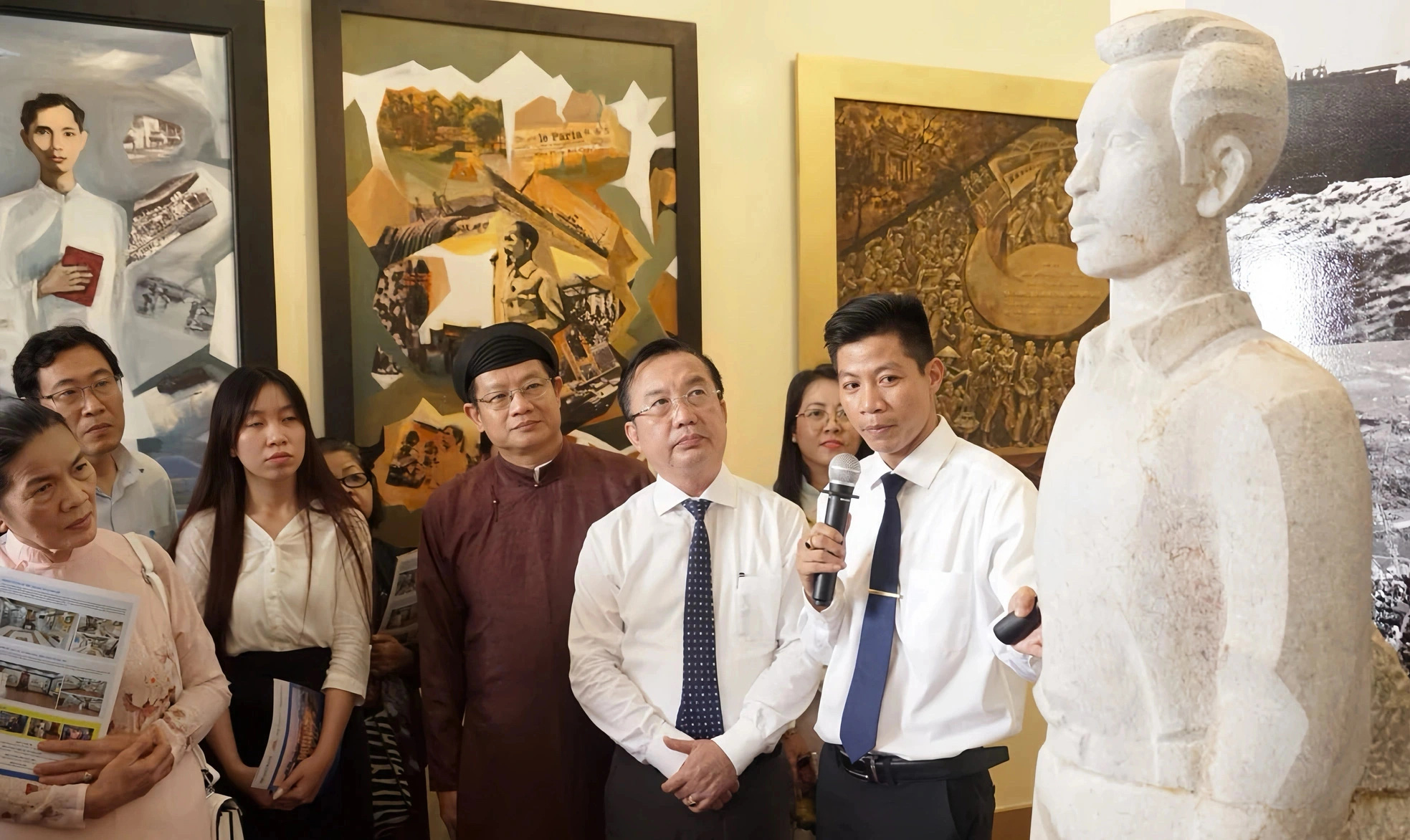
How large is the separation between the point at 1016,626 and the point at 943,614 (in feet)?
2.09

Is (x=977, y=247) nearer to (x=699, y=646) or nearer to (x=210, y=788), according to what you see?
(x=699, y=646)

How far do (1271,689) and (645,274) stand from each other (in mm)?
2703

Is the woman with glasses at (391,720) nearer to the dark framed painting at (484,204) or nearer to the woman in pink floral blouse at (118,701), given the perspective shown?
the dark framed painting at (484,204)

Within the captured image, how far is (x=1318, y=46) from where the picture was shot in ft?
7.46

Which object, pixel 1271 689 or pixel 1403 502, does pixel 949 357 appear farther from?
pixel 1271 689

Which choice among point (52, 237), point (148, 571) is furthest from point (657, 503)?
point (52, 237)

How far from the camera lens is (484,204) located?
341 cm

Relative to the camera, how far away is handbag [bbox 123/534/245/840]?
2.30 meters

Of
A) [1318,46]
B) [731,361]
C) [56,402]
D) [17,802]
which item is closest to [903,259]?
[731,361]

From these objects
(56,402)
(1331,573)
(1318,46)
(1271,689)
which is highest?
(1318,46)

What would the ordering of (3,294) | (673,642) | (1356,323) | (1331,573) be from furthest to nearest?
1. (3,294)
2. (673,642)
3. (1356,323)
4. (1331,573)

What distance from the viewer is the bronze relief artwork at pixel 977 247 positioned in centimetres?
388

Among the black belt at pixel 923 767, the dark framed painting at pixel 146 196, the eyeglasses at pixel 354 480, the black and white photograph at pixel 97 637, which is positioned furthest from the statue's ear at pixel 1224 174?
the dark framed painting at pixel 146 196

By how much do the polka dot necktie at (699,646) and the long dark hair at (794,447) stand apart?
0.75 metres
